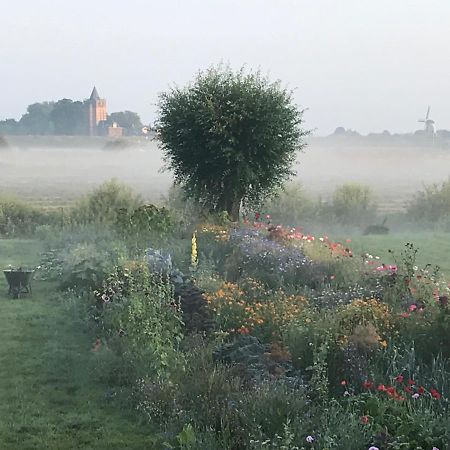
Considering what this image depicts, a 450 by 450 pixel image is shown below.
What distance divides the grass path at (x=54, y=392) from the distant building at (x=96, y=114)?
94.3 metres

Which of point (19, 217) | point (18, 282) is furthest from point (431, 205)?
point (18, 282)

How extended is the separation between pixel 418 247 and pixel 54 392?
47.9 feet

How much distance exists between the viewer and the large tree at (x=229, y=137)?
1722cm

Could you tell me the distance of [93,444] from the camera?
562 cm

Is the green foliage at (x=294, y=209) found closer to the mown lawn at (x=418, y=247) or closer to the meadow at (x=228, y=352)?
the mown lawn at (x=418, y=247)


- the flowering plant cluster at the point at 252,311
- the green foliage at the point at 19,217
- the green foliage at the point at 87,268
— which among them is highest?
the flowering plant cluster at the point at 252,311

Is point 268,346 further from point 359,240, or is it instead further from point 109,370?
point 359,240

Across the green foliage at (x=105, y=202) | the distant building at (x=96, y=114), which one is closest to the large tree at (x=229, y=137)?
the green foliage at (x=105, y=202)

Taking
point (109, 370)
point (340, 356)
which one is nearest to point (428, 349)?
point (340, 356)

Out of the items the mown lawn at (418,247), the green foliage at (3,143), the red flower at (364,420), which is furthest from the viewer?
the green foliage at (3,143)

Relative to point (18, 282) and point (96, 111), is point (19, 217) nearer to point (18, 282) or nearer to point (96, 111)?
point (18, 282)

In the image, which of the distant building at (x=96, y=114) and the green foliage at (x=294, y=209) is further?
the distant building at (x=96, y=114)

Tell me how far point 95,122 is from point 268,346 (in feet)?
359

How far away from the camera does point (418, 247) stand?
1922cm
